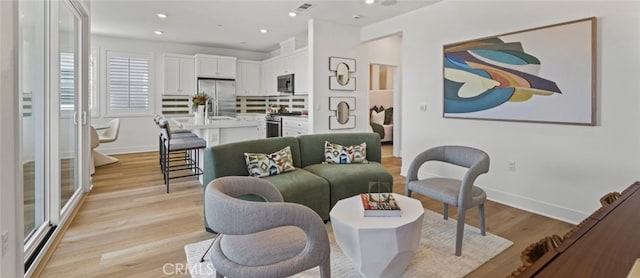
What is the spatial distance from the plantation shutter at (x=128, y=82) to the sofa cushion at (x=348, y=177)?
5393mm

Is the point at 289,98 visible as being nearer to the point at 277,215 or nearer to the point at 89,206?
the point at 89,206

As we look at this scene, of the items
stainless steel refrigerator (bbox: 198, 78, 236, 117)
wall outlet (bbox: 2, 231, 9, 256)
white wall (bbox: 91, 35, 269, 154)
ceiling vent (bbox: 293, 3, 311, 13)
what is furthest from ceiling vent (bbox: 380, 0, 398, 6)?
white wall (bbox: 91, 35, 269, 154)

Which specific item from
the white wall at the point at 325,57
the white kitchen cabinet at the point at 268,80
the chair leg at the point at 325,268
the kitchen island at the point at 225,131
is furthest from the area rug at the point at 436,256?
the white kitchen cabinet at the point at 268,80

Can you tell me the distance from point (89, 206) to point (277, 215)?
3.09 m

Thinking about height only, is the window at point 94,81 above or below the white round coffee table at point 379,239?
above

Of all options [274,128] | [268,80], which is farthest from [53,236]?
[268,80]

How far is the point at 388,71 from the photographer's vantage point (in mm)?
9164

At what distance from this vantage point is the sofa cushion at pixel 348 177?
3.00 meters

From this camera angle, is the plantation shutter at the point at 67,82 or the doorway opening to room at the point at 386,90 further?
the doorway opening to room at the point at 386,90

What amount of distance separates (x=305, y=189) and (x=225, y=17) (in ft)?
11.9

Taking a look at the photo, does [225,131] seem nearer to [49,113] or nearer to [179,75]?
[49,113]

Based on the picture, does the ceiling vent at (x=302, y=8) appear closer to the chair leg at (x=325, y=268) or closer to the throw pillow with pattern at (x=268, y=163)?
the throw pillow with pattern at (x=268, y=163)

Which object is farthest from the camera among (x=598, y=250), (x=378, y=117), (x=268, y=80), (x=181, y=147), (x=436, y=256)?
(x=378, y=117)

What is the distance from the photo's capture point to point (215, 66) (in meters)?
7.39
